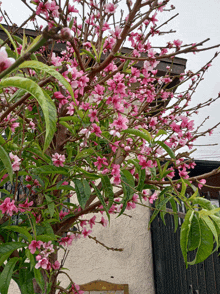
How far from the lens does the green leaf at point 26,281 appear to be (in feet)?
3.41

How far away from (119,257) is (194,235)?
2.82m

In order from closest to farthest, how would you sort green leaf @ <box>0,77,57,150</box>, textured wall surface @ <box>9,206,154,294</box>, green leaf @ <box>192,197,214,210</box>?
1. green leaf @ <box>0,77,57,150</box>
2. green leaf @ <box>192,197,214,210</box>
3. textured wall surface @ <box>9,206,154,294</box>

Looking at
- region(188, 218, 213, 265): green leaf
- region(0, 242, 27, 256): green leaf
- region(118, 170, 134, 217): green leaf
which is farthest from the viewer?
region(118, 170, 134, 217): green leaf

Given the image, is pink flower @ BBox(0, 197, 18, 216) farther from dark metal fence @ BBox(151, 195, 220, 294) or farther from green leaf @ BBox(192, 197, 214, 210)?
dark metal fence @ BBox(151, 195, 220, 294)

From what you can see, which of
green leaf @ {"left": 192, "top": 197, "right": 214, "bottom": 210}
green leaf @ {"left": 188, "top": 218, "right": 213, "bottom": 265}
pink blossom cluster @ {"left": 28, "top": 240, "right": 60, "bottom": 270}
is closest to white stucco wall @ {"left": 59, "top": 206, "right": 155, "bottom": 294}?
pink blossom cluster @ {"left": 28, "top": 240, "right": 60, "bottom": 270}

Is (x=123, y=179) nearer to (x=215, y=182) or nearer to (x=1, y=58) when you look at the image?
(x=1, y=58)

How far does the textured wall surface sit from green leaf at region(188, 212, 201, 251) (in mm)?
2577

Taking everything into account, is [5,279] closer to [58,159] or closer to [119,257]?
[58,159]

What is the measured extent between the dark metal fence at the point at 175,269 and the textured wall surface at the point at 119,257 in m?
0.15

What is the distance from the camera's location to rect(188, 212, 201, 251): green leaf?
2.47 feet

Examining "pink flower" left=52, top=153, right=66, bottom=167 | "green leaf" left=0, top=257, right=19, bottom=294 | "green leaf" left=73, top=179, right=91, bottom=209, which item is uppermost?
"pink flower" left=52, top=153, right=66, bottom=167

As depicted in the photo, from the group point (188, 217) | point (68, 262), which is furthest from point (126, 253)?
point (188, 217)

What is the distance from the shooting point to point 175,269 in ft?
8.91

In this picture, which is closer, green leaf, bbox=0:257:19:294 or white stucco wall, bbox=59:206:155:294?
green leaf, bbox=0:257:19:294
